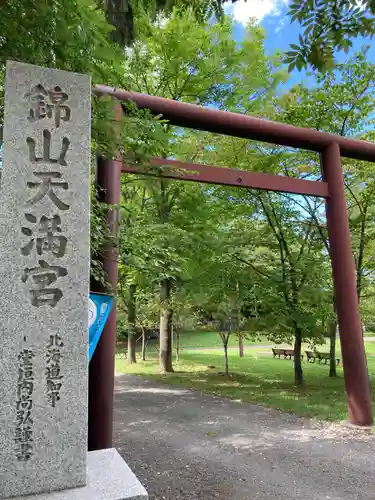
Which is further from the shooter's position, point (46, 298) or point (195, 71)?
point (195, 71)

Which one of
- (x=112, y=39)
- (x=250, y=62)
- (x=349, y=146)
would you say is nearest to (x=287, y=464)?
(x=112, y=39)

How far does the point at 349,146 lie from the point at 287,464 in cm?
582

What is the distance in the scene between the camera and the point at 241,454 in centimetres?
518

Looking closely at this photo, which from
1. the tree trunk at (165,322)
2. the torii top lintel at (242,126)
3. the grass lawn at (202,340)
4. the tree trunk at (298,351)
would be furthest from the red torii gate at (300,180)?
the grass lawn at (202,340)

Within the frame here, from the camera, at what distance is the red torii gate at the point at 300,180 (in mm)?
5703

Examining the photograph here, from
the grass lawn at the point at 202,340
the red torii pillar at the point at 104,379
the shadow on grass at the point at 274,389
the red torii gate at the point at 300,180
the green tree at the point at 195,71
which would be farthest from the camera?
the grass lawn at the point at 202,340

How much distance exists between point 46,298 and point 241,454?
12.6 ft

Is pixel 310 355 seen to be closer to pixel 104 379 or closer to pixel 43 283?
pixel 104 379

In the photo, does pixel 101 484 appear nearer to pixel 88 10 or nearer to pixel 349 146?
pixel 88 10

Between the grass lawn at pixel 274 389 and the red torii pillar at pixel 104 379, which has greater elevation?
the red torii pillar at pixel 104 379

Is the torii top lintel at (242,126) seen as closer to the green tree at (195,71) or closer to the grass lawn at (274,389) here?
the green tree at (195,71)

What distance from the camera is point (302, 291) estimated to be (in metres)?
9.73

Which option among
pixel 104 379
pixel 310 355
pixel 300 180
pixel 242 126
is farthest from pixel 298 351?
pixel 310 355

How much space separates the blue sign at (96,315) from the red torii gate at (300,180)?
1.08 m
